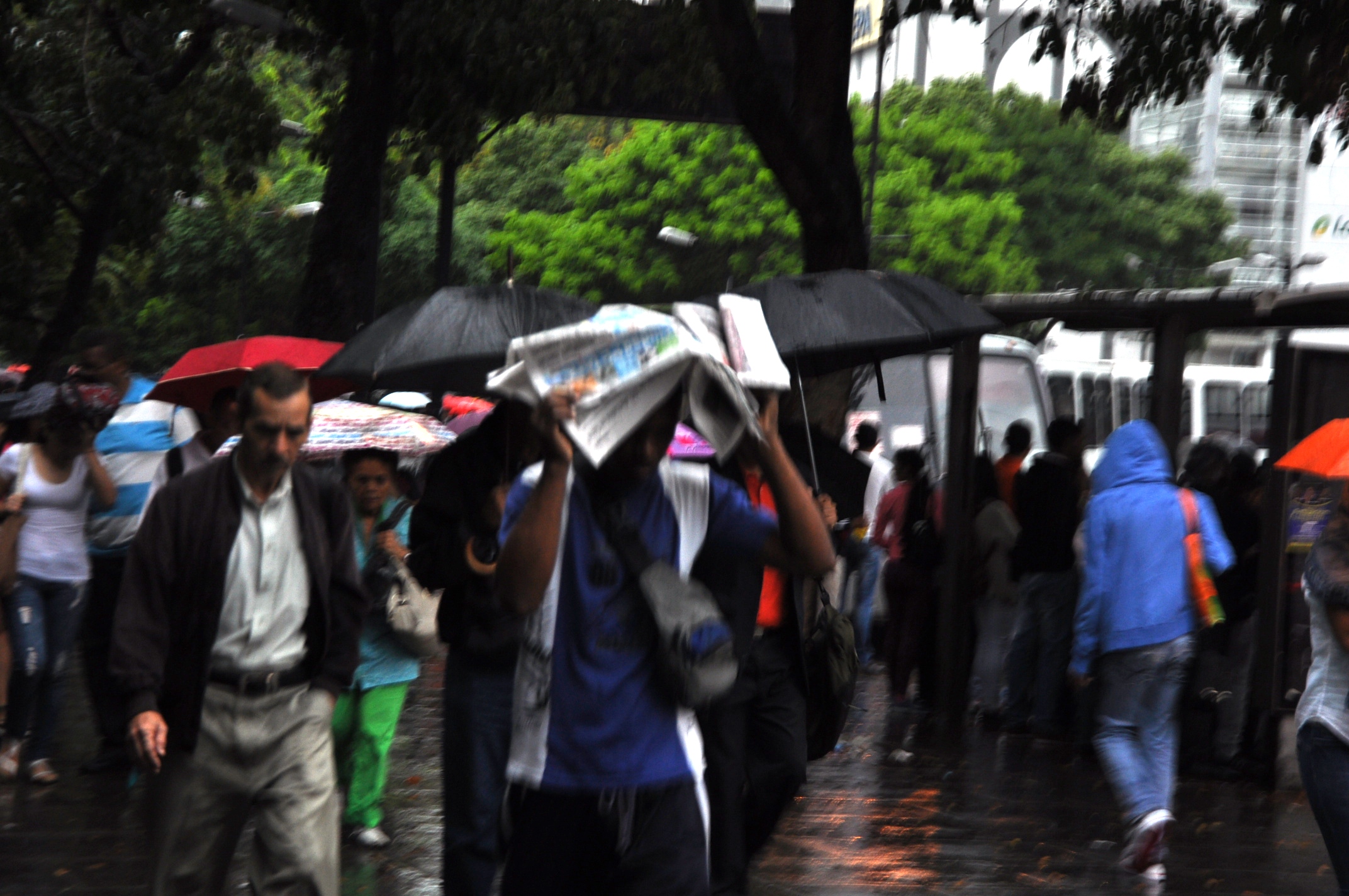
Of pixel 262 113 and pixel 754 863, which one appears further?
pixel 262 113

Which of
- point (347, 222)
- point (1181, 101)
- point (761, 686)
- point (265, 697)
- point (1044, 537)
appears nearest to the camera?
point (265, 697)

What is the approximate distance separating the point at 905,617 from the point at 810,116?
3.21 metres

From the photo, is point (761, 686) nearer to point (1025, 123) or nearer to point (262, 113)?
point (262, 113)

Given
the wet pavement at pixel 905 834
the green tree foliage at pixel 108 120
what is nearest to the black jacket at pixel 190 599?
the wet pavement at pixel 905 834

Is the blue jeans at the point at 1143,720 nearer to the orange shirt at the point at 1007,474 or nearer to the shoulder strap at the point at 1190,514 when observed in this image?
the shoulder strap at the point at 1190,514

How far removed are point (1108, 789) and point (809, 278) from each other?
394 centimetres

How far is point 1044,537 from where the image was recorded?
10391 millimetres

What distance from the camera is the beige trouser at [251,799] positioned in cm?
444

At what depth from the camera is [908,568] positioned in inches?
434

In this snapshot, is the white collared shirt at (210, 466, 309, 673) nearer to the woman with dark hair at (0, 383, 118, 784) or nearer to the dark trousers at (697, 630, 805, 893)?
the dark trousers at (697, 630, 805, 893)

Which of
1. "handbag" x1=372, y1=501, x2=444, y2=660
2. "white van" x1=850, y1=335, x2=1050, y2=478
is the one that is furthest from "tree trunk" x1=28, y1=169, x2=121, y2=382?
"handbag" x1=372, y1=501, x2=444, y2=660

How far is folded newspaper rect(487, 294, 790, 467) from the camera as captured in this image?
3.26 meters

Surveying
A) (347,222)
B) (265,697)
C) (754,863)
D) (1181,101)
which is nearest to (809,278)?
(754,863)

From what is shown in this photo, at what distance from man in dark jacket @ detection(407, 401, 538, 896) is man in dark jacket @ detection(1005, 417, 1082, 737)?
608 centimetres
